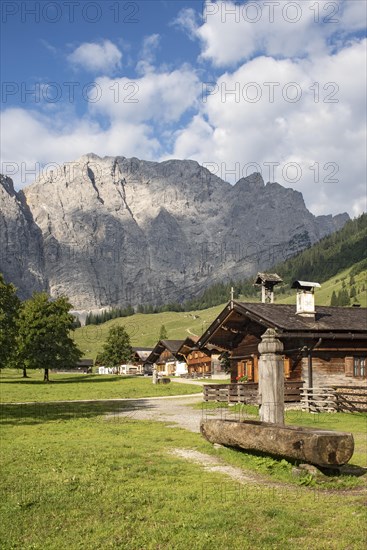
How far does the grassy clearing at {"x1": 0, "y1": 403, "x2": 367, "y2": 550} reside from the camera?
277 inches

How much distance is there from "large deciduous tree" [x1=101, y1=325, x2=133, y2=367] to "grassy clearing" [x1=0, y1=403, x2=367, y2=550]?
9495 cm

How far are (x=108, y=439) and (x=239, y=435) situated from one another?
602 centimetres

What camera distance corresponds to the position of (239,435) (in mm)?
12594

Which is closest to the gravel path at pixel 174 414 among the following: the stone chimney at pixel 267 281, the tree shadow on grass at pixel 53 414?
the tree shadow on grass at pixel 53 414

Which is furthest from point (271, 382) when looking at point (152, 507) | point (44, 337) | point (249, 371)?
point (44, 337)

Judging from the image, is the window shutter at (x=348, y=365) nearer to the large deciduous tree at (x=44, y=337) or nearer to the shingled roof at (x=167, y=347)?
the large deciduous tree at (x=44, y=337)

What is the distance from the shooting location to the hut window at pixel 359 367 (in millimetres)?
31844

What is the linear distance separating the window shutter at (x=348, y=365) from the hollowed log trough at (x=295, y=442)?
66.2ft

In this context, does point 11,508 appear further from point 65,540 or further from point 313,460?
point 313,460

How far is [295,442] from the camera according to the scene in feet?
34.9

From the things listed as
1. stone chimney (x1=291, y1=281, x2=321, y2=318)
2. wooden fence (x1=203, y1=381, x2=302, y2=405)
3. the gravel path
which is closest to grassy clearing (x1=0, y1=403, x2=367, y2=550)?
the gravel path

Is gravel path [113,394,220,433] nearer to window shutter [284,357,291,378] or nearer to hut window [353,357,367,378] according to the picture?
window shutter [284,357,291,378]

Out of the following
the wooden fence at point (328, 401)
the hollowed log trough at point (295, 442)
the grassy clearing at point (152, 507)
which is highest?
the hollowed log trough at point (295, 442)

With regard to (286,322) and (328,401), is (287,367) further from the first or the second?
(328,401)
